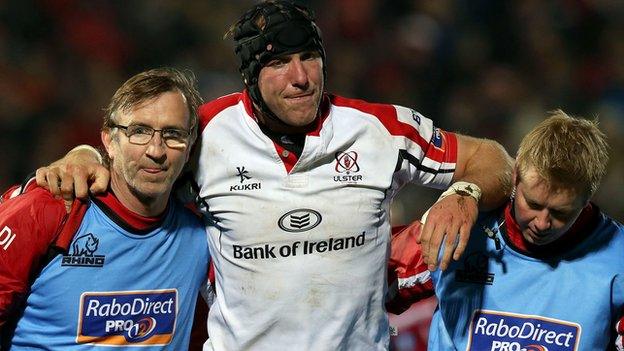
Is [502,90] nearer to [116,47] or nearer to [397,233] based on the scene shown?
[116,47]

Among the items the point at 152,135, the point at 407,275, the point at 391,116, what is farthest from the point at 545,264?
the point at 152,135

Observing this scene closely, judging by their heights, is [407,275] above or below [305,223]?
below

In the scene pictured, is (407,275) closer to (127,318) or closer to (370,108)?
(370,108)

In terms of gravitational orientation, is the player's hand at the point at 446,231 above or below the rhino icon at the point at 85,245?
above

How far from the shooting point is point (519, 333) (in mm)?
4016

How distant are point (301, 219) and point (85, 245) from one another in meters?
0.86

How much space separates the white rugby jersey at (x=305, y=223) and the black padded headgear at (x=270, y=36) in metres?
0.16

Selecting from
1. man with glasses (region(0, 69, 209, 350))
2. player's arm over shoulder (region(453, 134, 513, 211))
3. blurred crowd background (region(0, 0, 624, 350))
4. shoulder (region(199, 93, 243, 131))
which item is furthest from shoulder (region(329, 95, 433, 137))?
blurred crowd background (region(0, 0, 624, 350))

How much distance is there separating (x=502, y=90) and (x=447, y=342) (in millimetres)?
5076

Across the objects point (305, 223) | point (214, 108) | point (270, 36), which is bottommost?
point (305, 223)

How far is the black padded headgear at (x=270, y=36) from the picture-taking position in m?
3.87

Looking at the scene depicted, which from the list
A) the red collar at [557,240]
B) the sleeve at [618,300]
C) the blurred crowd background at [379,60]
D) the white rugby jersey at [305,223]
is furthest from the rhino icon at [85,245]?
the blurred crowd background at [379,60]

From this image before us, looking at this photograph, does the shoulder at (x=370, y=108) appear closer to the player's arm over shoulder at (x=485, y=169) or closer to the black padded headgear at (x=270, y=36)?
the black padded headgear at (x=270, y=36)

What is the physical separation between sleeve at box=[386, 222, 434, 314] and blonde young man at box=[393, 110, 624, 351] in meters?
0.10
